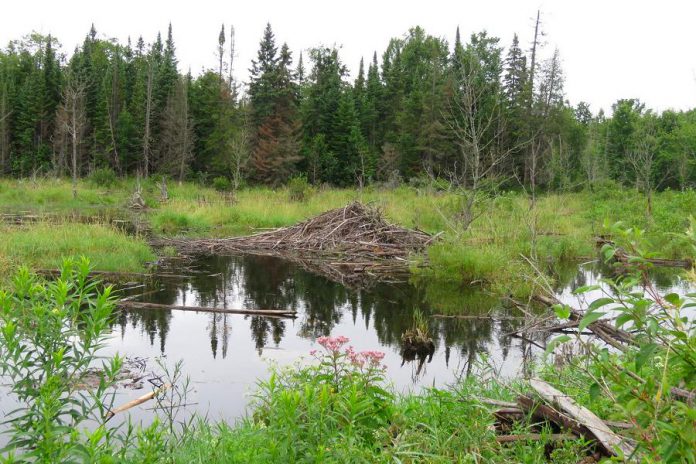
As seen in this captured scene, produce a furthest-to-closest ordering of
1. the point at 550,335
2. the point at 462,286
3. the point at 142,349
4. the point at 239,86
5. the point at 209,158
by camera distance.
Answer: the point at 239,86
the point at 209,158
the point at 462,286
the point at 550,335
the point at 142,349

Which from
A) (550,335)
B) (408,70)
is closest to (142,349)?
(550,335)

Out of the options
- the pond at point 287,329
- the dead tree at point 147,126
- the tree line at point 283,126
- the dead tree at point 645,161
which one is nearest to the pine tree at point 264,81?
the tree line at point 283,126

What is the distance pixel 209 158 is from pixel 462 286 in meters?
32.1

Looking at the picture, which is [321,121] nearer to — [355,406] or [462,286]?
[462,286]

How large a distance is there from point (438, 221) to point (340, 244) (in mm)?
4486

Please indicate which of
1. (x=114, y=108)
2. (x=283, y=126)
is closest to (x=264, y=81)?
(x=283, y=126)

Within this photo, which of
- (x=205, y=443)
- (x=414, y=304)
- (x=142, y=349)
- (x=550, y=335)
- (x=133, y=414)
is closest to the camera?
(x=205, y=443)

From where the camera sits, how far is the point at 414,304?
1020cm

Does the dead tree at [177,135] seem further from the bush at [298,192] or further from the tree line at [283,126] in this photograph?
the bush at [298,192]

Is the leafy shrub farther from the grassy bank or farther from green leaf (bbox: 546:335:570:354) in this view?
the grassy bank

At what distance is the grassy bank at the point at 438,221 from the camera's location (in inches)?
455

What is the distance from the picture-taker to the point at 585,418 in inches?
136

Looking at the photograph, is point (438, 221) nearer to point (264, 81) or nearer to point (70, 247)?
point (70, 247)

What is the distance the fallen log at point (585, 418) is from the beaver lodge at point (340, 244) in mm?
9297
